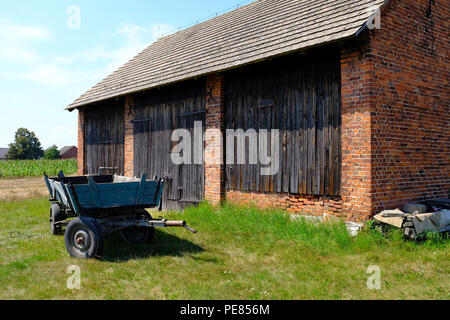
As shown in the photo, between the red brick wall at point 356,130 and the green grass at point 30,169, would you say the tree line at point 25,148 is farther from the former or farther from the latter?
the red brick wall at point 356,130

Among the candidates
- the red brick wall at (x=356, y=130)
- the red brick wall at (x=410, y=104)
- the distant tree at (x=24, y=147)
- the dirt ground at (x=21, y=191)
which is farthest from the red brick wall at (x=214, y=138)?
the distant tree at (x=24, y=147)

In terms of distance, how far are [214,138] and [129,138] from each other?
4.32 m

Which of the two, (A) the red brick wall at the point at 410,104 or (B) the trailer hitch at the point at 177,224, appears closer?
(B) the trailer hitch at the point at 177,224

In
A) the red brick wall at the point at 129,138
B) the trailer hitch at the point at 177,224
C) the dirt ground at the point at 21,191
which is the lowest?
the dirt ground at the point at 21,191

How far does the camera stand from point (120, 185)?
613cm

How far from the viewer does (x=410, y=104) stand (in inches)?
304

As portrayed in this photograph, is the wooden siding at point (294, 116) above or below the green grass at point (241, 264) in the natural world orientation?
above

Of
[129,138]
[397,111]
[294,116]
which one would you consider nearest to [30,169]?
[129,138]

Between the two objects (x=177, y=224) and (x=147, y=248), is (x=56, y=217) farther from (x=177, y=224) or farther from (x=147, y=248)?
(x=177, y=224)

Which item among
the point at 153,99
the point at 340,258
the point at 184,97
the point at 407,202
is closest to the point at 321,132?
the point at 407,202

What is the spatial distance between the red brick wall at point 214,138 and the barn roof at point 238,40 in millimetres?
536

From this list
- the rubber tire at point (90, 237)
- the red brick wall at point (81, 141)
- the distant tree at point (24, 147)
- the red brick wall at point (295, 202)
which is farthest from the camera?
the distant tree at point (24, 147)

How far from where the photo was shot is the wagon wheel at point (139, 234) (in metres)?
6.77

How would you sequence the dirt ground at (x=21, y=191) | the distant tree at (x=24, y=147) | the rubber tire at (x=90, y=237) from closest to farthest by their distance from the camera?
1. the rubber tire at (x=90, y=237)
2. the dirt ground at (x=21, y=191)
3. the distant tree at (x=24, y=147)
